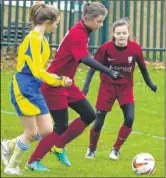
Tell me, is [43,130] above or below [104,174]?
above

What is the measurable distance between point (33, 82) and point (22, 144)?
71 cm

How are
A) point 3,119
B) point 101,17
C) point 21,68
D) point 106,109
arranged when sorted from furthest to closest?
point 3,119 → point 106,109 → point 101,17 → point 21,68

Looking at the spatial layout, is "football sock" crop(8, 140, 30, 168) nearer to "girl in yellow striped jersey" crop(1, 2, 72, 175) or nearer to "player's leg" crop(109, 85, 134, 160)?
"girl in yellow striped jersey" crop(1, 2, 72, 175)

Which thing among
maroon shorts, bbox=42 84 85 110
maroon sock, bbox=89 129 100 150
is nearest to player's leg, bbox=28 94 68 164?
maroon shorts, bbox=42 84 85 110

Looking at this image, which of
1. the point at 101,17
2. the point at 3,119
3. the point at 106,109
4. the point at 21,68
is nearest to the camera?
the point at 21,68

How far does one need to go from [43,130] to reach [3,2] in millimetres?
13010

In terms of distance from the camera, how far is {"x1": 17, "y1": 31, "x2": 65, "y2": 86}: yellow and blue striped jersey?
289 inches

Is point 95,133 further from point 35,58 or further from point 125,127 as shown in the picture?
point 35,58

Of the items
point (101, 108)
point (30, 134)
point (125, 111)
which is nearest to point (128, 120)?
point (125, 111)

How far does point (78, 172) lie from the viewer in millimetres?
8227

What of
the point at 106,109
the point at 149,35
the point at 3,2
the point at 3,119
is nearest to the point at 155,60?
the point at 149,35

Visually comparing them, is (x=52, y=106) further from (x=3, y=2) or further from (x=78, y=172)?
(x=3, y=2)

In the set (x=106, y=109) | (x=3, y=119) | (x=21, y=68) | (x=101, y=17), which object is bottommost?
(x=3, y=119)

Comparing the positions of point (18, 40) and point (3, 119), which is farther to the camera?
point (18, 40)
